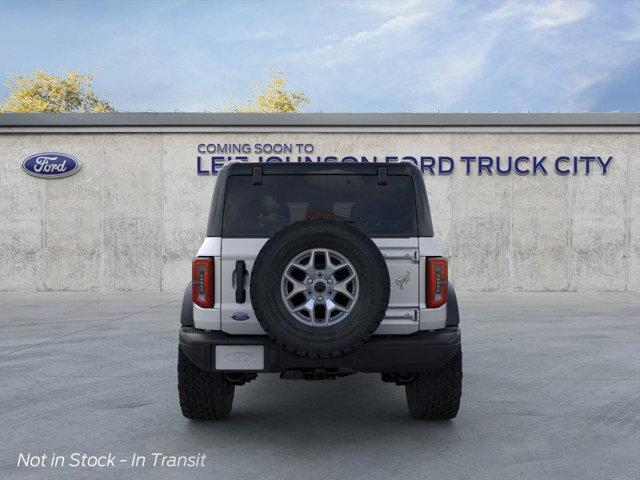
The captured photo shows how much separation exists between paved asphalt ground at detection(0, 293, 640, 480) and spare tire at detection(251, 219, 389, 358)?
780 millimetres

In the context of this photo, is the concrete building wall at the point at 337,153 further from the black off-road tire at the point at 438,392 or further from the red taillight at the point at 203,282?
the red taillight at the point at 203,282

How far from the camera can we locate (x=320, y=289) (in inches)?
166

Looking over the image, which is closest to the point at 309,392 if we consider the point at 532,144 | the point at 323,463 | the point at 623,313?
the point at 323,463

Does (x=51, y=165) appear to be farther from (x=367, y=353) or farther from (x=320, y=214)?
(x=367, y=353)

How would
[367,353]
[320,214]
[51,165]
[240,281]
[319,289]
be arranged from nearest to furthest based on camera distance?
[319,289] < [367,353] < [240,281] < [320,214] < [51,165]

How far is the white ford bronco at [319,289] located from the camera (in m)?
4.20

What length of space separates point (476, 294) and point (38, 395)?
12.8m

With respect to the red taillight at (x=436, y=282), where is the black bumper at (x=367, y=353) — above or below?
below

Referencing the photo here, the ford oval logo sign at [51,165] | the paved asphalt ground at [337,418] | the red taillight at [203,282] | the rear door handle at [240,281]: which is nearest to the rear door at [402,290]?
the paved asphalt ground at [337,418]

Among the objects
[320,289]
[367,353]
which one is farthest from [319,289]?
[367,353]

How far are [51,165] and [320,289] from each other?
15.5 m

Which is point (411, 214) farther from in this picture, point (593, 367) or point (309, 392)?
point (593, 367)

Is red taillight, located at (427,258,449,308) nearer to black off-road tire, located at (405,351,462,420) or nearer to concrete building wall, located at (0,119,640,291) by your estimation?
black off-road tire, located at (405,351,462,420)

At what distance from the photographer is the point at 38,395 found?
19.9 feet
